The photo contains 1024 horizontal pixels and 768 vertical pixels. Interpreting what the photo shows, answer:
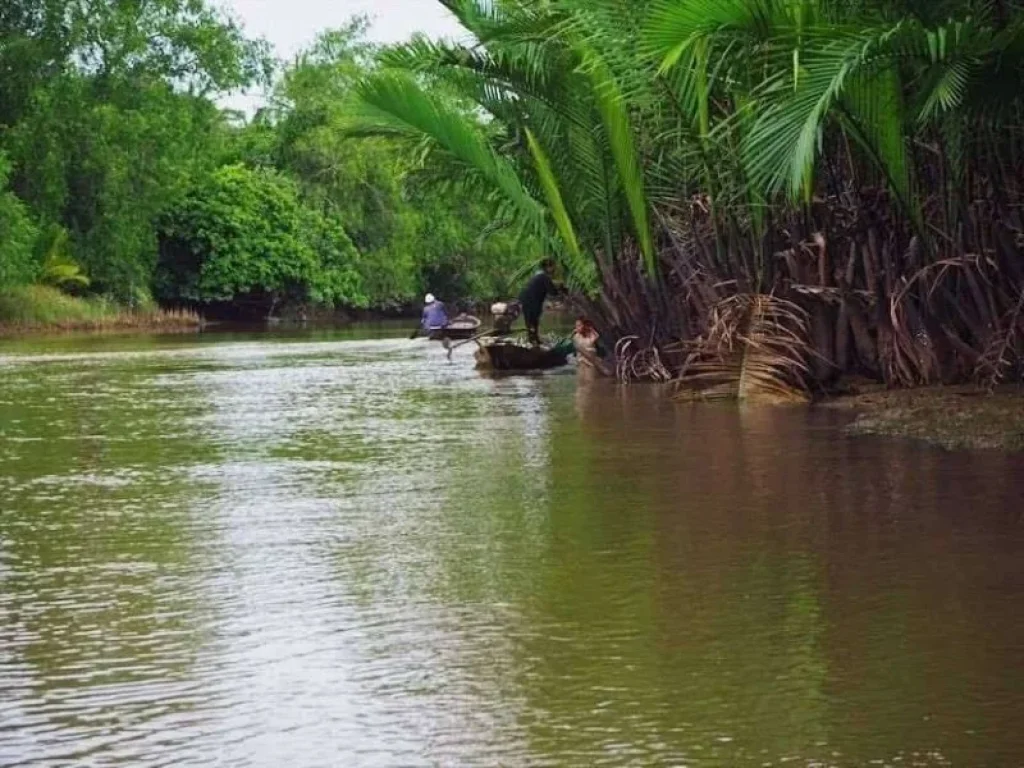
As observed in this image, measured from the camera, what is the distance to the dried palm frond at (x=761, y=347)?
605 inches

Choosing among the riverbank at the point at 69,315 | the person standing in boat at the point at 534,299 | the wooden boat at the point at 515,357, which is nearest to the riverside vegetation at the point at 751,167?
the wooden boat at the point at 515,357

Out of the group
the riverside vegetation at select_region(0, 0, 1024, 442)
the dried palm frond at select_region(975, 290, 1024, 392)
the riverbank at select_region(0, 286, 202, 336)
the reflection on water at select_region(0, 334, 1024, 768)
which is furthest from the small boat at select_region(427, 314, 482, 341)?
the riverbank at select_region(0, 286, 202, 336)

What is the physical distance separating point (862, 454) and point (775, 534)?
3192 mm

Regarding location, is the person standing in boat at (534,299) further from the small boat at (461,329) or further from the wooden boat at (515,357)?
the small boat at (461,329)

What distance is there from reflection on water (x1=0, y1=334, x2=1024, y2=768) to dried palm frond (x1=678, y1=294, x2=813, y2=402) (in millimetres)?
2317

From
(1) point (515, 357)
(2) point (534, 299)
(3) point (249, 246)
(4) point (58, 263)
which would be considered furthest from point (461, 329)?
(3) point (249, 246)

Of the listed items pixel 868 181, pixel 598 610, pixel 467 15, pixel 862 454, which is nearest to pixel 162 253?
pixel 467 15

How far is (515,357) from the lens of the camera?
74.3 feet

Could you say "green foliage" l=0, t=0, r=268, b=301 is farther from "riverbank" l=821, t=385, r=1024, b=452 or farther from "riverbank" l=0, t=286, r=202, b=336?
"riverbank" l=821, t=385, r=1024, b=452

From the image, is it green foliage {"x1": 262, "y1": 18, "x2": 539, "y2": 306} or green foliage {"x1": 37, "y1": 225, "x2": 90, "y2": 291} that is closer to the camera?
green foliage {"x1": 37, "y1": 225, "x2": 90, "y2": 291}

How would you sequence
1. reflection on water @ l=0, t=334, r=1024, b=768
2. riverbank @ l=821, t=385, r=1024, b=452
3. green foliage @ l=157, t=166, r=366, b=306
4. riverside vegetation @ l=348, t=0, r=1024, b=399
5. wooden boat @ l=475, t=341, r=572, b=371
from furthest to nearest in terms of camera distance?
1. green foliage @ l=157, t=166, r=366, b=306
2. wooden boat @ l=475, t=341, r=572, b=371
3. riverside vegetation @ l=348, t=0, r=1024, b=399
4. riverbank @ l=821, t=385, r=1024, b=452
5. reflection on water @ l=0, t=334, r=1024, b=768

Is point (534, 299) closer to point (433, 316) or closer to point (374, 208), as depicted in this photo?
point (433, 316)

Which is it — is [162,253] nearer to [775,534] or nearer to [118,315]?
[118,315]

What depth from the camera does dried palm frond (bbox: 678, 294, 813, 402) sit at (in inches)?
605
